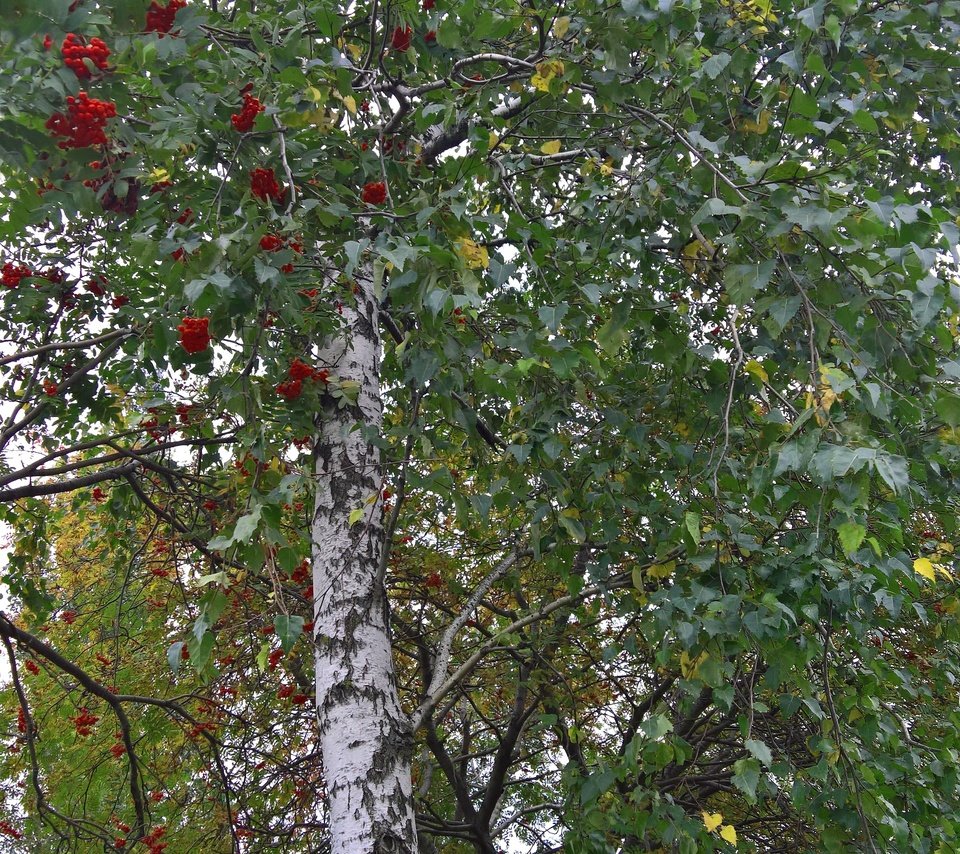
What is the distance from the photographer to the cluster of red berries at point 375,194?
249cm

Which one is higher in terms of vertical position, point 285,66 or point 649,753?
point 285,66

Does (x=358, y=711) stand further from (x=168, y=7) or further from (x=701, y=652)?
(x=168, y=7)

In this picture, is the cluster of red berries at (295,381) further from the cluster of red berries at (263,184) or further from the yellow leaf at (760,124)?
the yellow leaf at (760,124)

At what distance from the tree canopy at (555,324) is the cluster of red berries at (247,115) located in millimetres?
30

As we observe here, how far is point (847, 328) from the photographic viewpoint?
78.7 inches

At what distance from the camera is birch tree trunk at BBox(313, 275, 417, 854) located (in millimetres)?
2287

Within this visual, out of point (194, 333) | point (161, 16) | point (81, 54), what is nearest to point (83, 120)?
point (81, 54)

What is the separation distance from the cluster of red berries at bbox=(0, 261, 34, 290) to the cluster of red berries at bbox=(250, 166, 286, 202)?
66.3 inches

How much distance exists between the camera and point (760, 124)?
2.68 meters

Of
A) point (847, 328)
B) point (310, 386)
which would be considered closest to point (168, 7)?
point (310, 386)

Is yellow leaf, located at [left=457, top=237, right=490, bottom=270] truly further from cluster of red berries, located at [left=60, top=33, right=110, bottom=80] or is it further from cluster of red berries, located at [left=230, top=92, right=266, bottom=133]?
cluster of red berries, located at [left=60, top=33, right=110, bottom=80]

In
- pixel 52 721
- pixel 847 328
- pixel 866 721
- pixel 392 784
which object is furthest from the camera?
pixel 52 721

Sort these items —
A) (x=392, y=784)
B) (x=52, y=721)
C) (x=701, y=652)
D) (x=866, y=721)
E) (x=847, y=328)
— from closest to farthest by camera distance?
1. (x=847, y=328)
2. (x=701, y=652)
3. (x=392, y=784)
4. (x=866, y=721)
5. (x=52, y=721)

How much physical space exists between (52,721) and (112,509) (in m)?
2.20
